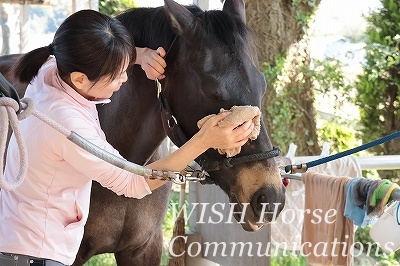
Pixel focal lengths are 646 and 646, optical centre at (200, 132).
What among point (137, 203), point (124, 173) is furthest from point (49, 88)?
point (137, 203)

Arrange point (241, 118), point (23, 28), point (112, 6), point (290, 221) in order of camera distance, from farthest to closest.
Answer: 1. point (112, 6)
2. point (23, 28)
3. point (290, 221)
4. point (241, 118)

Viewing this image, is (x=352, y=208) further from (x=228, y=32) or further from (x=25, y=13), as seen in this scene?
(x=25, y=13)

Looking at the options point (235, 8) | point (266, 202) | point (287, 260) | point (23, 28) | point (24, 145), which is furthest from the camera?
point (23, 28)

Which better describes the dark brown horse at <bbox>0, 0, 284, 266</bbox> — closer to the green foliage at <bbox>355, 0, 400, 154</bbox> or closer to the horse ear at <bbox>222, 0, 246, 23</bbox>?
the horse ear at <bbox>222, 0, 246, 23</bbox>

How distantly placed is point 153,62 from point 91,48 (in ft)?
1.48

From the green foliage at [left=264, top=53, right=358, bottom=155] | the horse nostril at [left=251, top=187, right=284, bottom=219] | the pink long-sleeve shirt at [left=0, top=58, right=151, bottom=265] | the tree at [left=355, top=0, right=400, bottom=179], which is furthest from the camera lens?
the tree at [left=355, top=0, right=400, bottom=179]

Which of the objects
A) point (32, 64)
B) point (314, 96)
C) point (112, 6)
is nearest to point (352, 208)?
point (32, 64)

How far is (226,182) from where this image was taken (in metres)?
2.02

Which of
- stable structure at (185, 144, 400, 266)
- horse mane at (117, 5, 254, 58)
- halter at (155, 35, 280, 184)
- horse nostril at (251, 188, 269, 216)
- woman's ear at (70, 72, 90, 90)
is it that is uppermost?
horse mane at (117, 5, 254, 58)

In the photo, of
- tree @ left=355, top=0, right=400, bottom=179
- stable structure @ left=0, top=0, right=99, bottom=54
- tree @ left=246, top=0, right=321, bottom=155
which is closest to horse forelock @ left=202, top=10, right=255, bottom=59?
tree @ left=246, top=0, right=321, bottom=155

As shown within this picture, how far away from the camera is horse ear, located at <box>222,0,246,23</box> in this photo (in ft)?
7.18

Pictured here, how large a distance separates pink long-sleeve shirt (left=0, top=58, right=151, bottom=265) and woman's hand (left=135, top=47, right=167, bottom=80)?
1.30ft

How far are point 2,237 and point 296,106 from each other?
4.24 metres

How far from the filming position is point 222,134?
5.65ft
